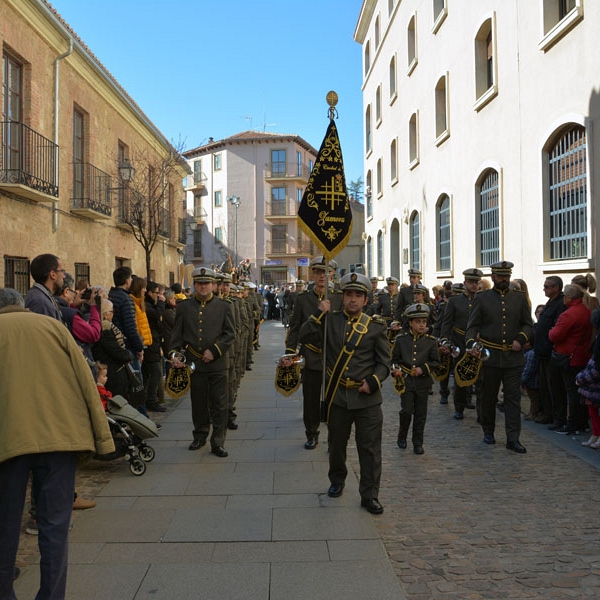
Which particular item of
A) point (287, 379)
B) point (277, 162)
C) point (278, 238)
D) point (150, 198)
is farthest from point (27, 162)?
point (277, 162)

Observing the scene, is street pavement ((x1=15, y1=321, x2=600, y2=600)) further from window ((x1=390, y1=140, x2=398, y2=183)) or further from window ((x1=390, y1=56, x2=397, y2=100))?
window ((x1=390, y1=56, x2=397, y2=100))

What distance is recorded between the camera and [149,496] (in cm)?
547

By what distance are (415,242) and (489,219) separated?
294 inches

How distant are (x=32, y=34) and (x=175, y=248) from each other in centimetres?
1495

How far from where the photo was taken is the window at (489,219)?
42.8ft

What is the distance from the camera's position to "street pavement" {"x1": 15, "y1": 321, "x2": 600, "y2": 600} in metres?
3.74

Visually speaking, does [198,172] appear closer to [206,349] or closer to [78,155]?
[78,155]

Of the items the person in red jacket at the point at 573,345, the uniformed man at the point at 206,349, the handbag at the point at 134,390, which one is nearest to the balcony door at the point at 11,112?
the handbag at the point at 134,390

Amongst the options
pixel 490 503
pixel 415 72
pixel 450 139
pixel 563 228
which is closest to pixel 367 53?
pixel 415 72

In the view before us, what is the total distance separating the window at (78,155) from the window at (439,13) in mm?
9686

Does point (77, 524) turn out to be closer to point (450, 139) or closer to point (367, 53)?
point (450, 139)

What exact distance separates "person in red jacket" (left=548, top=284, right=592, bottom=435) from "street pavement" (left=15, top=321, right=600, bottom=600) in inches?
15.5

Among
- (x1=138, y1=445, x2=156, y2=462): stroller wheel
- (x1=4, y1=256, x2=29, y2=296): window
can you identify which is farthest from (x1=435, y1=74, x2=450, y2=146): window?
(x1=138, y1=445, x2=156, y2=462): stroller wheel

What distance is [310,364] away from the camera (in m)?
6.99
